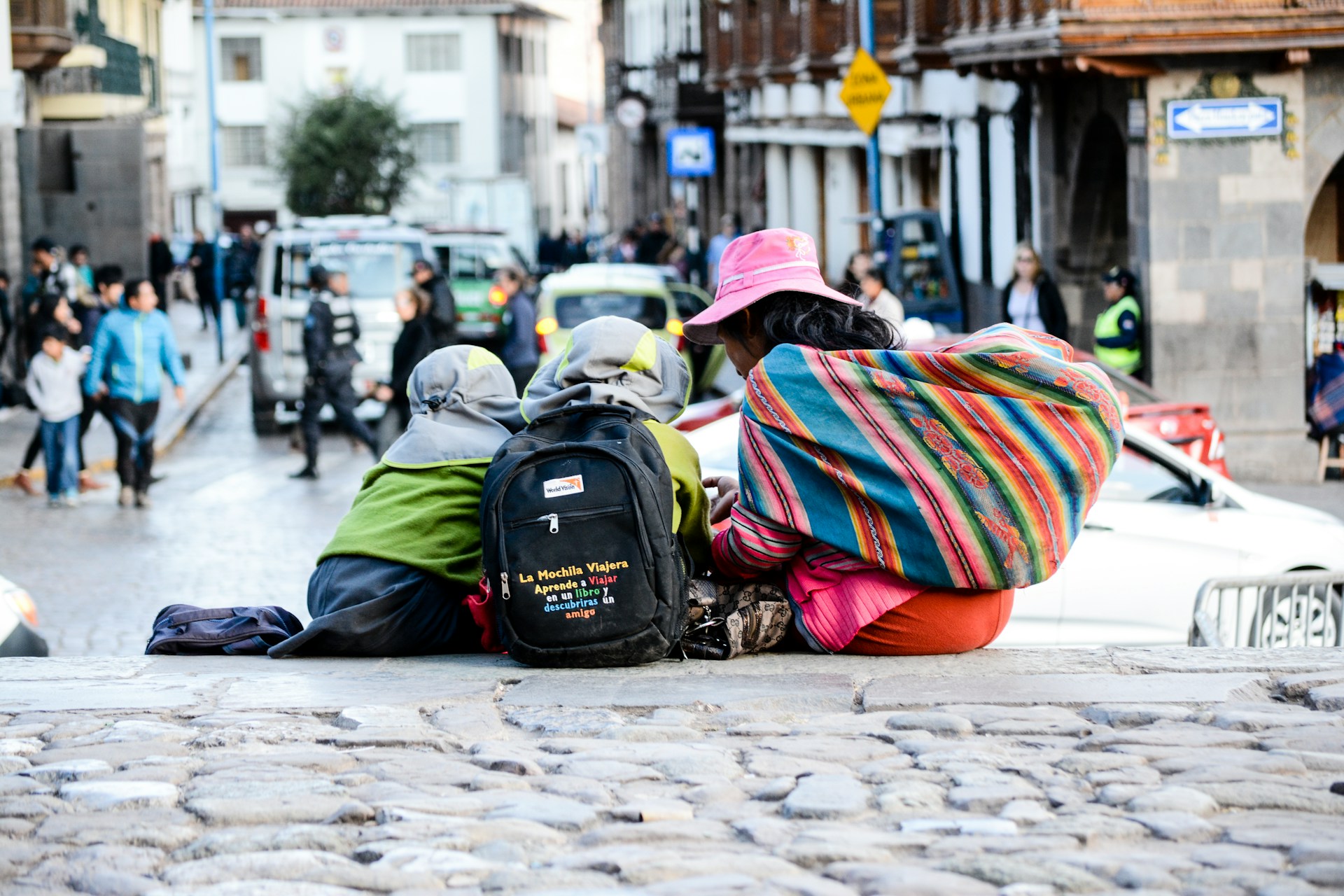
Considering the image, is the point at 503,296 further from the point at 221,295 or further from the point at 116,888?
the point at 116,888

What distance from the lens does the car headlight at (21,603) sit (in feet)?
25.3

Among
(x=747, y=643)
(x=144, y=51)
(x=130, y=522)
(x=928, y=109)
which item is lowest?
(x=130, y=522)

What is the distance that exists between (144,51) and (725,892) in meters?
38.4

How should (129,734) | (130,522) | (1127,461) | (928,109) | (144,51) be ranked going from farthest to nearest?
(144,51) → (928,109) → (130,522) → (1127,461) → (129,734)

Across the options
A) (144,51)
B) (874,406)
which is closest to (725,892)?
(874,406)

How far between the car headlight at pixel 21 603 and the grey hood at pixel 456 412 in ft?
9.43

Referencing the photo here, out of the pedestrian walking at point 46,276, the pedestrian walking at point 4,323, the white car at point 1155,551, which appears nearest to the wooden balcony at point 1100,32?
the white car at point 1155,551

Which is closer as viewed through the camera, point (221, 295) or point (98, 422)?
point (98, 422)

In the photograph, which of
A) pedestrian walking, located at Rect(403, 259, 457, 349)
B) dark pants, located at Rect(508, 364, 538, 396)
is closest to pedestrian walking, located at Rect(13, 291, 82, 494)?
pedestrian walking, located at Rect(403, 259, 457, 349)

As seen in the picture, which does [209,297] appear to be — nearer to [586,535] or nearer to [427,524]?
[427,524]

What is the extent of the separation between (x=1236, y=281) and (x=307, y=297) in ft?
30.8

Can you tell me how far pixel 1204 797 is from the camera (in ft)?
12.8

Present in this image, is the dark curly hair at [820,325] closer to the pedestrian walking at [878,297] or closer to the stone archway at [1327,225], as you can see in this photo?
the pedestrian walking at [878,297]

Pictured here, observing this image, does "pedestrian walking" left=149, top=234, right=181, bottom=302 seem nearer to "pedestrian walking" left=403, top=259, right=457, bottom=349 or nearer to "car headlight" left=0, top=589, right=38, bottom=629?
A: "pedestrian walking" left=403, top=259, right=457, bottom=349
